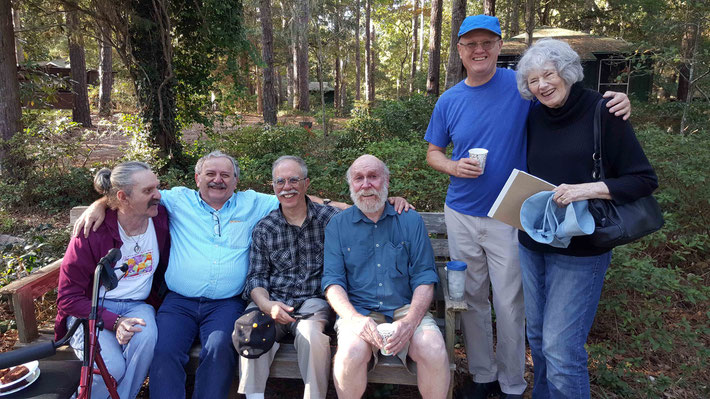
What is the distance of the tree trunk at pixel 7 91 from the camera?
7836 millimetres

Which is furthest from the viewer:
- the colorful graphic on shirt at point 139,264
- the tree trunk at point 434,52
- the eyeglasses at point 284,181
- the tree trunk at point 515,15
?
the tree trunk at point 515,15

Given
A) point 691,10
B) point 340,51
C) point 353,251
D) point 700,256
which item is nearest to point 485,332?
point 353,251

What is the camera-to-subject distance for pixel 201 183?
3330 millimetres

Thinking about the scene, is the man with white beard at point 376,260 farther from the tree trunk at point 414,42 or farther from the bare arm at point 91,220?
the tree trunk at point 414,42

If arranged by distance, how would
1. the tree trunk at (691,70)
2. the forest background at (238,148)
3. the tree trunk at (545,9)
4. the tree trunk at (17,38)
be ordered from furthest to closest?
the tree trunk at (545,9), the tree trunk at (17,38), the tree trunk at (691,70), the forest background at (238,148)

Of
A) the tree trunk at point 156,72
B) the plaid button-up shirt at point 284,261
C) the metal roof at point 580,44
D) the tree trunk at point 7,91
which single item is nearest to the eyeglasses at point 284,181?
the plaid button-up shirt at point 284,261

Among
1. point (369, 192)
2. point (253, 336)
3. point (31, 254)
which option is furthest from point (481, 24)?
point (31, 254)

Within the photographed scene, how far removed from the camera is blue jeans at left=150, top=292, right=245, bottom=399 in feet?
9.03

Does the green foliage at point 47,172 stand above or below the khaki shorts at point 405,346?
above

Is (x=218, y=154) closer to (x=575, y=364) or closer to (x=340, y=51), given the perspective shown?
(x=575, y=364)

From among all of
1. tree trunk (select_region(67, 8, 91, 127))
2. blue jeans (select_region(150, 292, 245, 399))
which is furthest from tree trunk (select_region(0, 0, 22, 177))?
tree trunk (select_region(67, 8, 91, 127))

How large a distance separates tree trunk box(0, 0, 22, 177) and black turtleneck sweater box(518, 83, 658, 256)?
28.5 ft

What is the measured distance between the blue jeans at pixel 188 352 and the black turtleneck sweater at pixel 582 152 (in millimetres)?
1906

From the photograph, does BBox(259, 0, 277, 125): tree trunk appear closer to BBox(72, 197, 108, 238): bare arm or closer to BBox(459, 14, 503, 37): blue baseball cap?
BBox(72, 197, 108, 238): bare arm
